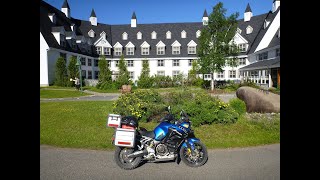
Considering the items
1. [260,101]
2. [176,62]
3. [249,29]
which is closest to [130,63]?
[176,62]

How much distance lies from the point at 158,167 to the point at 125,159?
0.70 meters

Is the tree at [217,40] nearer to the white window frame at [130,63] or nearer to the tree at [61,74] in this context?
the tree at [61,74]

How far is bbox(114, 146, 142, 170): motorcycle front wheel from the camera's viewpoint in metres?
4.12

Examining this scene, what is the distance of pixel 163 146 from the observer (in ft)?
14.1

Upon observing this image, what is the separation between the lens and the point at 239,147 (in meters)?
5.38

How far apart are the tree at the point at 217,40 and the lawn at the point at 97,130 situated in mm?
16326

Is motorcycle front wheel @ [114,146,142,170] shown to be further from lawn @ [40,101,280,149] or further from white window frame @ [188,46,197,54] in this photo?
white window frame @ [188,46,197,54]

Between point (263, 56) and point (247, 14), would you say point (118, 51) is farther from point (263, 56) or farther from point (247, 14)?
point (247, 14)

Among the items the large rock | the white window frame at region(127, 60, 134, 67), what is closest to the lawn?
the large rock

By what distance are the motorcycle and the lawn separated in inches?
46.9

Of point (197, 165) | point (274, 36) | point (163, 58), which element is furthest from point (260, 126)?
point (163, 58)
